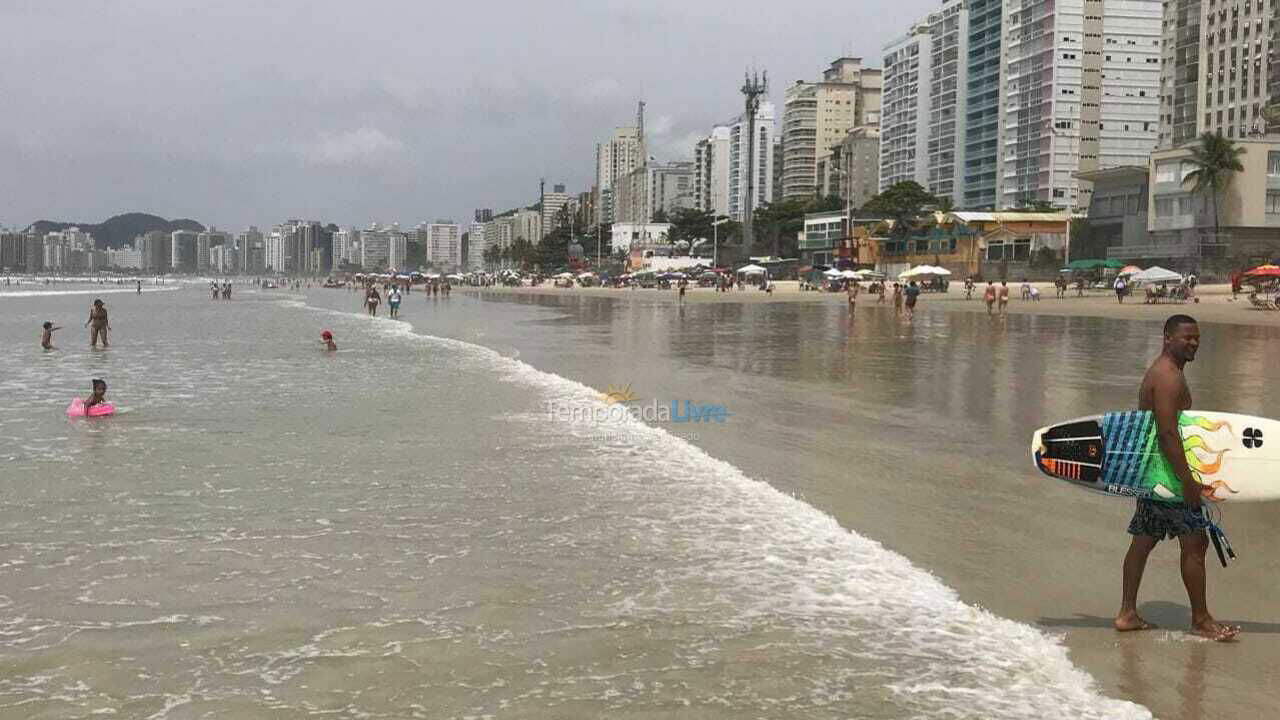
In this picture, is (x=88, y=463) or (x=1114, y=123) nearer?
(x=88, y=463)

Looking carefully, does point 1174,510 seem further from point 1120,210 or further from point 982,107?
point 982,107

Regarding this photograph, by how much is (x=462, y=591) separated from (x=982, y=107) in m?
122

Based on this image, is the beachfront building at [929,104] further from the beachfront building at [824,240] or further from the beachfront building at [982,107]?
the beachfront building at [824,240]

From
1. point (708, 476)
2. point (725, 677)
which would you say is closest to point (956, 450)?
point (708, 476)

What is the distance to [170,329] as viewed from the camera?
3791 cm

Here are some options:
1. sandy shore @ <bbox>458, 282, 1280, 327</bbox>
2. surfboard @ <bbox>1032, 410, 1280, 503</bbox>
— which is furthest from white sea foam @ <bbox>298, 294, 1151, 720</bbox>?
sandy shore @ <bbox>458, 282, 1280, 327</bbox>

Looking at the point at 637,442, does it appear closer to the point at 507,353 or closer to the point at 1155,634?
the point at 1155,634

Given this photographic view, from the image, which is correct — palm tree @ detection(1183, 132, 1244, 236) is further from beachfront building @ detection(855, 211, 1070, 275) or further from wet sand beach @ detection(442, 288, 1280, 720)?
wet sand beach @ detection(442, 288, 1280, 720)

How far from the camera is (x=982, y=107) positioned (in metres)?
118

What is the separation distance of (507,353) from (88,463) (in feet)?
47.8

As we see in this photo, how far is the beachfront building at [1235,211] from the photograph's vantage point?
65600 millimetres

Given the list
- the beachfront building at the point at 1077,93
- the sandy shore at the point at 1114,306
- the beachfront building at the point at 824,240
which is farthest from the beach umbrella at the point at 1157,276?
the beachfront building at the point at 1077,93

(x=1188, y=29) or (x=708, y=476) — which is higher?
(x=1188, y=29)

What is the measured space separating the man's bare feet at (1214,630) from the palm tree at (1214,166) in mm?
68672
